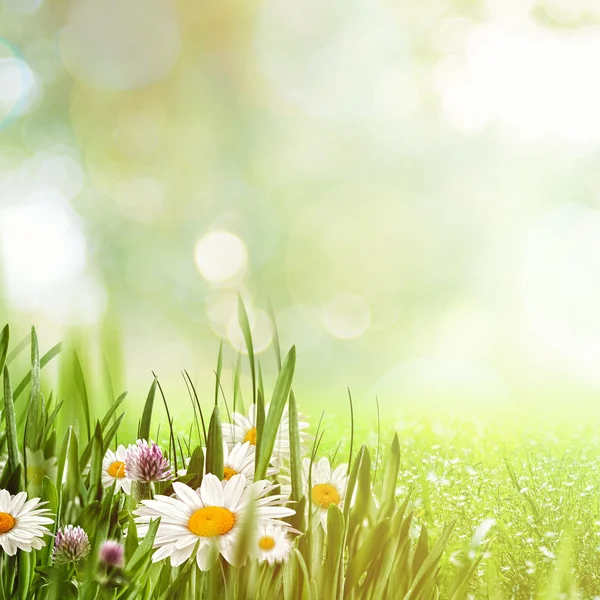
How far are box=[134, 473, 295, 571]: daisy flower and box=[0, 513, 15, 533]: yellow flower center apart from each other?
Answer: 0.14 m

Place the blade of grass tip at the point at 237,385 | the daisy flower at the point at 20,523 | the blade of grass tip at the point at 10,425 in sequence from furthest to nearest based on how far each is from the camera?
1. the blade of grass tip at the point at 237,385
2. the blade of grass tip at the point at 10,425
3. the daisy flower at the point at 20,523

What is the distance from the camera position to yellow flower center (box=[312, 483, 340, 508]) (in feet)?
2.48

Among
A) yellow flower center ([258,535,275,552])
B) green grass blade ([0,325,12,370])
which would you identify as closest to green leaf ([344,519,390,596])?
yellow flower center ([258,535,275,552])

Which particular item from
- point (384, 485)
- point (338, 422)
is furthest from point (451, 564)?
point (338, 422)

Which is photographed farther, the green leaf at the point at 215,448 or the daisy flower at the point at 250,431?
the daisy flower at the point at 250,431

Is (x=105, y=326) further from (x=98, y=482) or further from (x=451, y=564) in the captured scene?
(x=451, y=564)

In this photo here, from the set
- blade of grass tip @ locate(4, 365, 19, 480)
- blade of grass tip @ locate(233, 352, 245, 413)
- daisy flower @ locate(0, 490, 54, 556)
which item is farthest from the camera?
blade of grass tip @ locate(233, 352, 245, 413)

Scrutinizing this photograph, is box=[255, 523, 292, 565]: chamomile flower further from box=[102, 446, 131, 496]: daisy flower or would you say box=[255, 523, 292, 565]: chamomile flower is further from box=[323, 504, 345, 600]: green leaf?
box=[102, 446, 131, 496]: daisy flower

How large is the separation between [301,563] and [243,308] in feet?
0.91

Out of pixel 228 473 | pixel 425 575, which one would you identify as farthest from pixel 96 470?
pixel 425 575

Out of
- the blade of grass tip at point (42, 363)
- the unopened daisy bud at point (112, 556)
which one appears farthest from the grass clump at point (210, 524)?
the blade of grass tip at point (42, 363)

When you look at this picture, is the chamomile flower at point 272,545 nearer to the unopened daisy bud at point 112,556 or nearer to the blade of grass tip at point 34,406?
the unopened daisy bud at point 112,556

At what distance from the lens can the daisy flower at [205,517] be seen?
571mm

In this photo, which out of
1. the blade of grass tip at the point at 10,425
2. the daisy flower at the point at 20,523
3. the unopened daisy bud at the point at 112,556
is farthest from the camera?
the blade of grass tip at the point at 10,425
